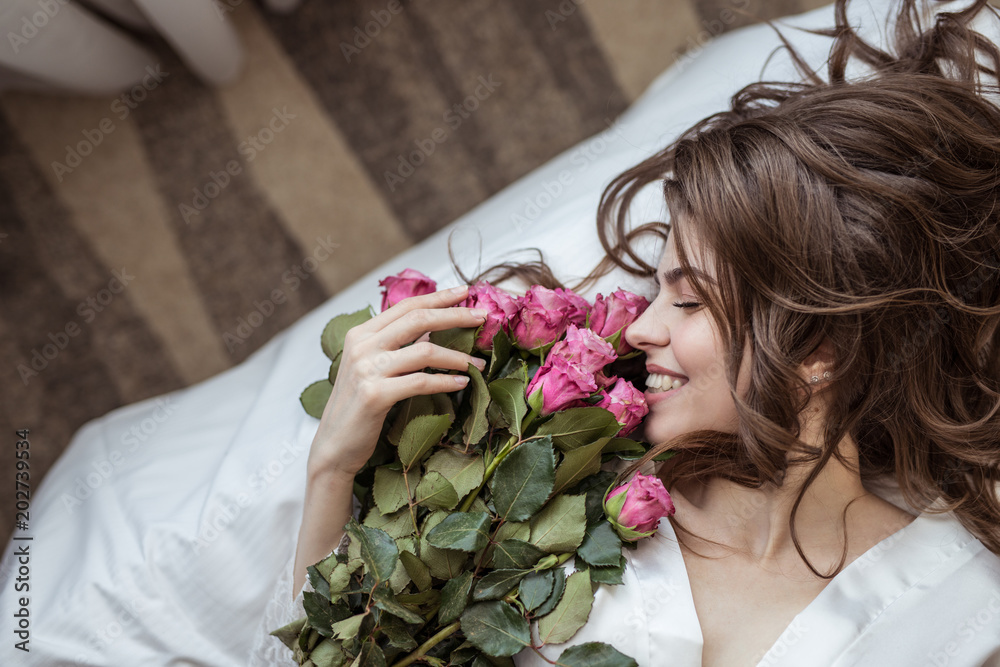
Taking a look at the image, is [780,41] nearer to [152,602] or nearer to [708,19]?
[708,19]

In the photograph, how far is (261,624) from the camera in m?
0.93

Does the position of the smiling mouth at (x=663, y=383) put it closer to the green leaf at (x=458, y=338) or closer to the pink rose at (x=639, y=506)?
the pink rose at (x=639, y=506)

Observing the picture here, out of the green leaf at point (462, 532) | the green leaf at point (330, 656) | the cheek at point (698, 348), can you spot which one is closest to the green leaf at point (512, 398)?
the green leaf at point (462, 532)

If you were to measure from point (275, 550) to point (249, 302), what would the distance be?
0.70 meters

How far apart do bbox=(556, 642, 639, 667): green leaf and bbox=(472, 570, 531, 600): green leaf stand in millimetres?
100

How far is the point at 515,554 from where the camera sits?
0.75 metres

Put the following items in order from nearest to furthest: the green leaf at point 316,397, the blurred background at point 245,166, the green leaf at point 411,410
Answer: the green leaf at point 411,410
the green leaf at point 316,397
the blurred background at point 245,166

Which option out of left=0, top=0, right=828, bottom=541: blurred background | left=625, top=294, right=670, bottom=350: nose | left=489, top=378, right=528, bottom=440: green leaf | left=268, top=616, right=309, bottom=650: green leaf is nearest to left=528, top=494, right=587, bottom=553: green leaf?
left=489, top=378, right=528, bottom=440: green leaf

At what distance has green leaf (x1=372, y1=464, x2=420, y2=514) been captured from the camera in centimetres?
80

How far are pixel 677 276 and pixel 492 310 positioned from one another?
246 millimetres

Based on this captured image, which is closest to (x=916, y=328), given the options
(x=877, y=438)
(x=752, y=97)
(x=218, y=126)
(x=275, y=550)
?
(x=877, y=438)

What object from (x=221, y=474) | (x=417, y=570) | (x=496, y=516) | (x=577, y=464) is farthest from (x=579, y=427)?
(x=221, y=474)

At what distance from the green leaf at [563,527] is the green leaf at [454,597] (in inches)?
3.6

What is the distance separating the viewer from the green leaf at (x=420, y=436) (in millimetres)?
754
